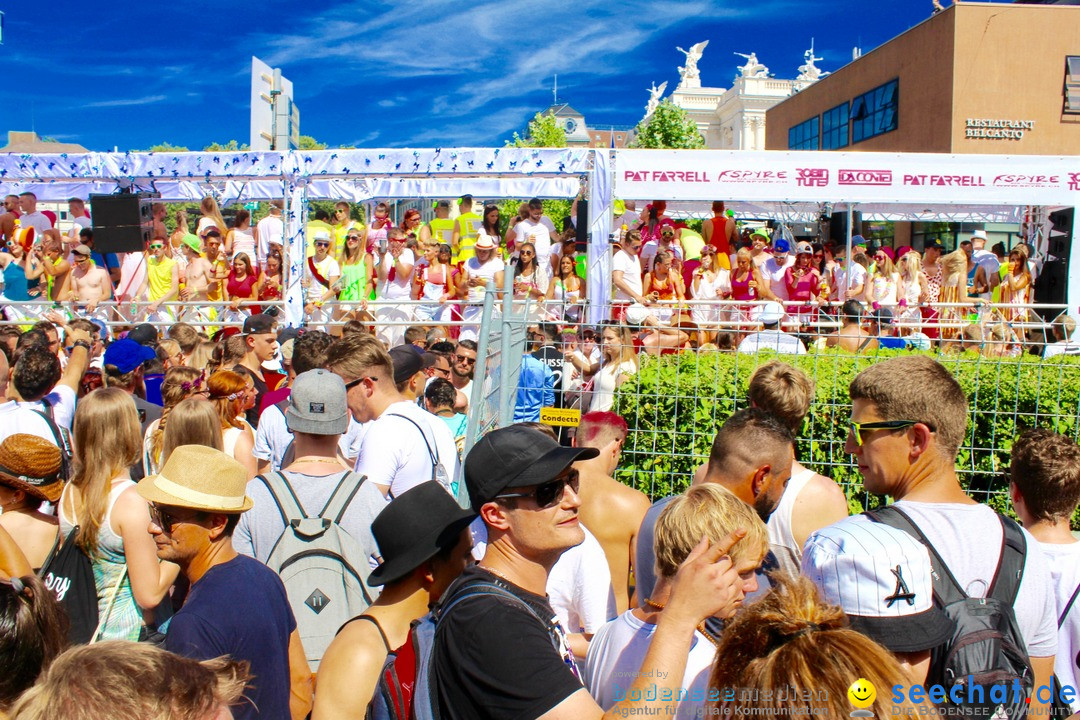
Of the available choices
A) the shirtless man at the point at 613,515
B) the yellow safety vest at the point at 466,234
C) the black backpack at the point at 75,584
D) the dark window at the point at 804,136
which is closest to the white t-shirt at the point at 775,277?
the yellow safety vest at the point at 466,234

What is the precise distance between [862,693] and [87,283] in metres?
12.7

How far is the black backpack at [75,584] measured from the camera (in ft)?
10.4

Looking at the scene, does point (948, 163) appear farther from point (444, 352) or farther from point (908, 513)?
point (908, 513)

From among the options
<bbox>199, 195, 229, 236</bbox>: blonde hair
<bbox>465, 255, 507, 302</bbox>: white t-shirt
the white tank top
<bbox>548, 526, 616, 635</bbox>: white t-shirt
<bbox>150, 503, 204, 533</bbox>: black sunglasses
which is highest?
<bbox>199, 195, 229, 236</bbox>: blonde hair

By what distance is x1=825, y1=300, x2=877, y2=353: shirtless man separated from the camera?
6.35m

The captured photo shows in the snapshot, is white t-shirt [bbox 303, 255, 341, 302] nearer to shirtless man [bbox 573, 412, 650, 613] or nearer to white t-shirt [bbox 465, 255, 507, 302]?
white t-shirt [bbox 465, 255, 507, 302]

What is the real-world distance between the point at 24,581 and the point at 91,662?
0.71 meters

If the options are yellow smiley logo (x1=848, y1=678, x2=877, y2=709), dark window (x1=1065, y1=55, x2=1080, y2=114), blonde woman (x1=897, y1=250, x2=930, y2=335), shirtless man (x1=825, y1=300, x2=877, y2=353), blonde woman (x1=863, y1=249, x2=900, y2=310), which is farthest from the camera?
dark window (x1=1065, y1=55, x2=1080, y2=114)

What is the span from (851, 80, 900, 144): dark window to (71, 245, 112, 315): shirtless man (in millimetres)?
32098

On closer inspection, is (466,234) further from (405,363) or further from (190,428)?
(190,428)

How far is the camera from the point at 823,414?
19.2 ft

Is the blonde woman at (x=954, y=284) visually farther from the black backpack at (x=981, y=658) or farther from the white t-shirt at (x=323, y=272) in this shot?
the black backpack at (x=981, y=658)

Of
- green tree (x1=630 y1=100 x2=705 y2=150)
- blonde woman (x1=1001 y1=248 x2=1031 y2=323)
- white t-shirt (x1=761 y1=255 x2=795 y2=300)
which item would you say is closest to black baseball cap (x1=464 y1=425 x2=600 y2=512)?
white t-shirt (x1=761 y1=255 x2=795 y2=300)

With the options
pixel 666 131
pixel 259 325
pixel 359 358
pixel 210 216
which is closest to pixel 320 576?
pixel 359 358
